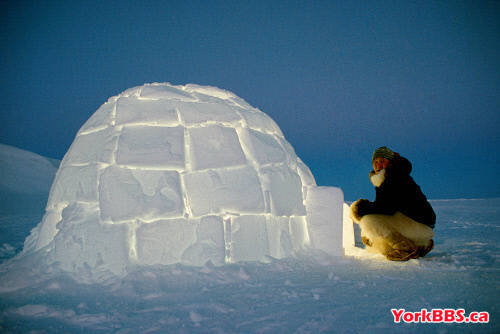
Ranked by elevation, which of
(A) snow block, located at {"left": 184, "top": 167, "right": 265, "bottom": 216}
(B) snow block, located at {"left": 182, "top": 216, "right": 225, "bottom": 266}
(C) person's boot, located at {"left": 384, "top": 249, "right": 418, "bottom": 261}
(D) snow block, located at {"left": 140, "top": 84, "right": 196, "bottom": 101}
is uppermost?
(D) snow block, located at {"left": 140, "top": 84, "right": 196, "bottom": 101}

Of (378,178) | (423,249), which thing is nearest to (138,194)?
(378,178)

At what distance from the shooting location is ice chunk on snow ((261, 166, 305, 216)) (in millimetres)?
3080

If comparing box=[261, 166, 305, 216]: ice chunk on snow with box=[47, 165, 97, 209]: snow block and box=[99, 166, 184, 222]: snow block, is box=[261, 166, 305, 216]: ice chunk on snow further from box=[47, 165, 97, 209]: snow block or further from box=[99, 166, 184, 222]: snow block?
box=[47, 165, 97, 209]: snow block

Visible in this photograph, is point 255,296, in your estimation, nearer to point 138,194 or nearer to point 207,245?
point 207,245

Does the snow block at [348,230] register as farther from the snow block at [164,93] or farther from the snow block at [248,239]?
the snow block at [164,93]

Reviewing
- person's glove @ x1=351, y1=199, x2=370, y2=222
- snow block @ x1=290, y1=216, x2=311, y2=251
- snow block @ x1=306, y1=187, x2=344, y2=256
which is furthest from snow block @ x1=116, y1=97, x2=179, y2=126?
person's glove @ x1=351, y1=199, x2=370, y2=222

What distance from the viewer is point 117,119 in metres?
3.12

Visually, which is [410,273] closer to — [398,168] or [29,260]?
[398,168]

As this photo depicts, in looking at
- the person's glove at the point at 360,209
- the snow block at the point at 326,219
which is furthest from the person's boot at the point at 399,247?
the snow block at the point at 326,219

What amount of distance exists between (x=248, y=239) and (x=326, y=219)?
3.21ft

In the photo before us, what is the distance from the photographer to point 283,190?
10.5 feet

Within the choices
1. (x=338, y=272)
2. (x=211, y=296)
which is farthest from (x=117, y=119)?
(x=338, y=272)

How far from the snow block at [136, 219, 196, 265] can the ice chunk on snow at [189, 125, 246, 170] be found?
1.95 feet

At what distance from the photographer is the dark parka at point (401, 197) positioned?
3.09m
